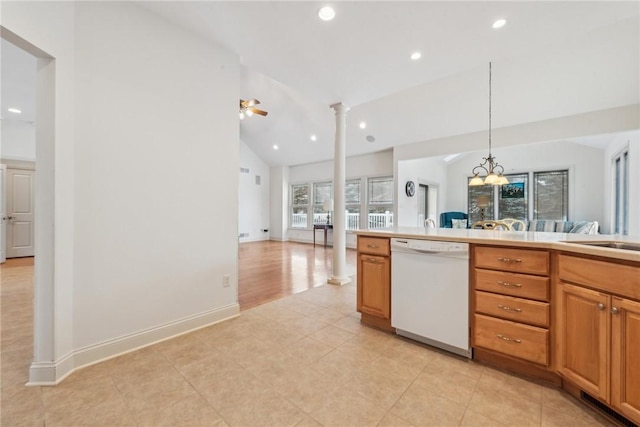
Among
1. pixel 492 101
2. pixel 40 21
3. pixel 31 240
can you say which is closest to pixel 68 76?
pixel 40 21

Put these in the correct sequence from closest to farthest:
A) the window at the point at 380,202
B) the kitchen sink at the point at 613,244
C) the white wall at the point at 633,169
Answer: the kitchen sink at the point at 613,244 → the white wall at the point at 633,169 → the window at the point at 380,202

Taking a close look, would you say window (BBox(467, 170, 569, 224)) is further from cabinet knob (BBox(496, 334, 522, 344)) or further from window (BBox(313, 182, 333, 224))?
cabinet knob (BBox(496, 334, 522, 344))

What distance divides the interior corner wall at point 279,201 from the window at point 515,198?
21.4 feet

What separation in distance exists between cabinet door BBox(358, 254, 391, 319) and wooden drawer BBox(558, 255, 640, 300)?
3.78 ft

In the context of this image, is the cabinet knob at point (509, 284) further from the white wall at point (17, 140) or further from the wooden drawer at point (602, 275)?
the white wall at point (17, 140)

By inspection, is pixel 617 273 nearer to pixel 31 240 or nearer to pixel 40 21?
pixel 40 21

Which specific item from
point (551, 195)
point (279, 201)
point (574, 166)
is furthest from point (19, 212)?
point (574, 166)

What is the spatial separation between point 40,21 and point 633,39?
18.2 feet

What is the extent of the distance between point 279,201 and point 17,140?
244 inches

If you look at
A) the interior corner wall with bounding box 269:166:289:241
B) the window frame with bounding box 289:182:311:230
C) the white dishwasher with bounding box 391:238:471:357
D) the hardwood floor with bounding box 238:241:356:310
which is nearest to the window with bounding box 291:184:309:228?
the window frame with bounding box 289:182:311:230

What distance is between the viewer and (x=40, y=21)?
4.98 ft

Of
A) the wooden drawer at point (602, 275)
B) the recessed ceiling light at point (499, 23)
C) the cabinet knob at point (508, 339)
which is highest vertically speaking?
the recessed ceiling light at point (499, 23)

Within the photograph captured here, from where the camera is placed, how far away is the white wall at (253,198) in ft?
27.5

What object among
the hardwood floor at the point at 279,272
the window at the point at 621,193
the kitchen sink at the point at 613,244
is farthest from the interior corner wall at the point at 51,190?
the window at the point at 621,193
